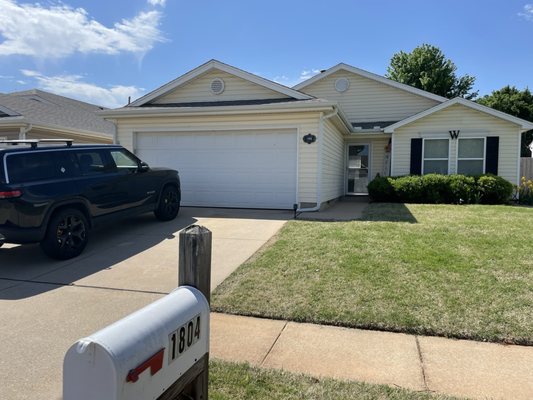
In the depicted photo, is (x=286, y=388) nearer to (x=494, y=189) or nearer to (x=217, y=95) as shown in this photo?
(x=217, y=95)

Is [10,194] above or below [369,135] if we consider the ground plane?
below

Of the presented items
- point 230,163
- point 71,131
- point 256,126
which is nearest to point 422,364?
point 256,126

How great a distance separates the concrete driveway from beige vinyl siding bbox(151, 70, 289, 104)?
5224 mm

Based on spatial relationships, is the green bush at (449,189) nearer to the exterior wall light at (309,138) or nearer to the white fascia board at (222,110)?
the exterior wall light at (309,138)

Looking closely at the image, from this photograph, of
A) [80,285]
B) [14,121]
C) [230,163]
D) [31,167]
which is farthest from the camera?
[14,121]

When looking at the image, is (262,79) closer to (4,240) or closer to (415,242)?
(415,242)

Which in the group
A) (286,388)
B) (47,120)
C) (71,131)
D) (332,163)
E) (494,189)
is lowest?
(286,388)

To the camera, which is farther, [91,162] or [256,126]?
[256,126]

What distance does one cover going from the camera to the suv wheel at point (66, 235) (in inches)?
248

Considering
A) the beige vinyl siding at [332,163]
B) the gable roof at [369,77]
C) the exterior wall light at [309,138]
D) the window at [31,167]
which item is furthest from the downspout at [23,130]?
the gable roof at [369,77]

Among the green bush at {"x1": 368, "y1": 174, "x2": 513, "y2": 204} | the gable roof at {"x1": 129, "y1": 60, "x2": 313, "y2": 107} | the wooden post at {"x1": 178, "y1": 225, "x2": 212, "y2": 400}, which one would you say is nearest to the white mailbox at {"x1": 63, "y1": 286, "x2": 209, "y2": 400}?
the wooden post at {"x1": 178, "y1": 225, "x2": 212, "y2": 400}

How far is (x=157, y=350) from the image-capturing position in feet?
6.03

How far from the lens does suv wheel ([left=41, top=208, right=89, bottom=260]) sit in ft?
20.7

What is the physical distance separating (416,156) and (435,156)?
2.38 feet
